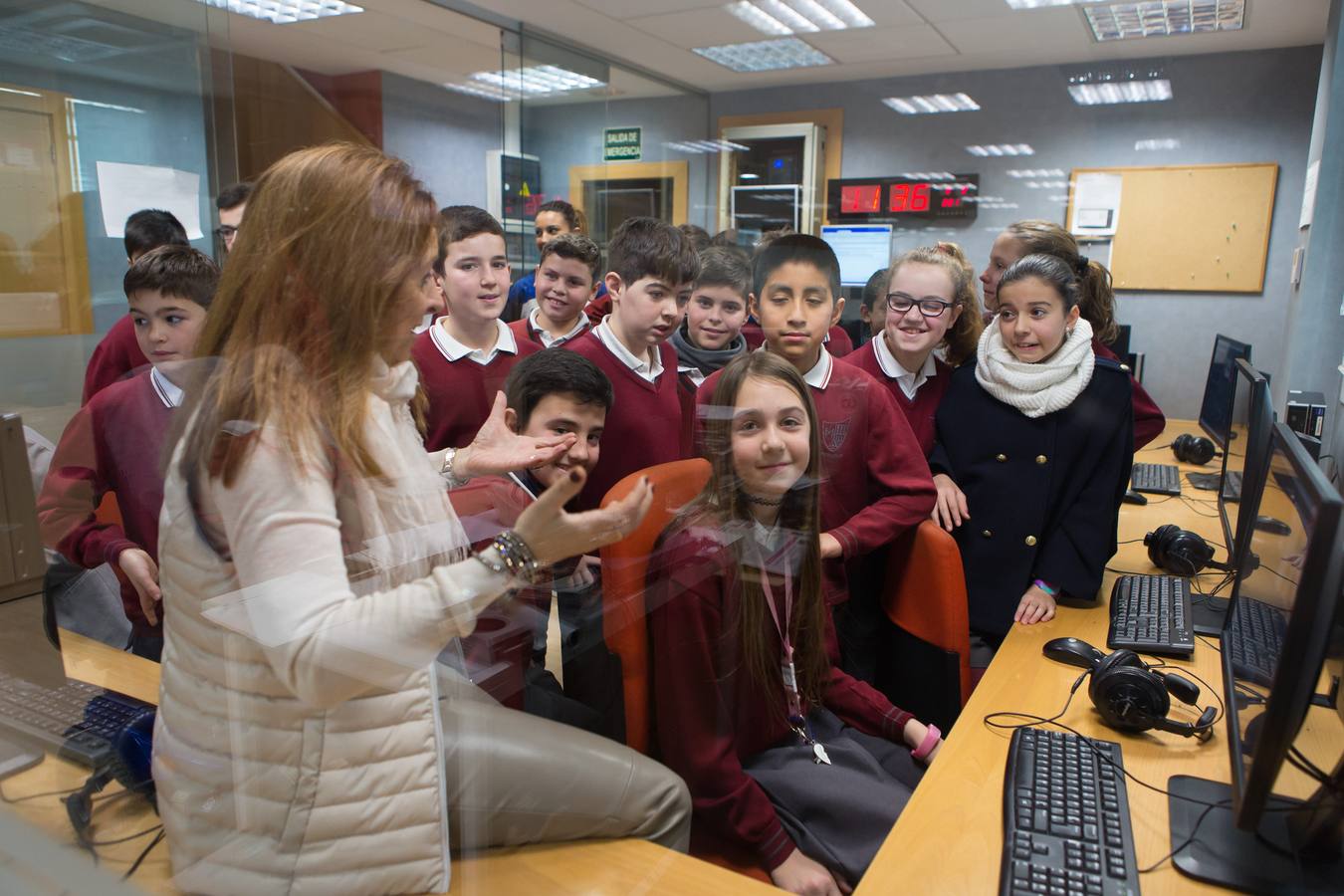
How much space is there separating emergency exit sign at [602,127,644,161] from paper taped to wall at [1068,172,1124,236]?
262 cm

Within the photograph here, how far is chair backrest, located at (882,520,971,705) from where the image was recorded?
5.41 feet

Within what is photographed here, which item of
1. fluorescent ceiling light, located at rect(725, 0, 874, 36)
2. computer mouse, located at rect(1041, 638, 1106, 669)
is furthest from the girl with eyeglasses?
fluorescent ceiling light, located at rect(725, 0, 874, 36)

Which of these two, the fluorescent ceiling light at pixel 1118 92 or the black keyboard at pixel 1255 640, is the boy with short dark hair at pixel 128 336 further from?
the fluorescent ceiling light at pixel 1118 92

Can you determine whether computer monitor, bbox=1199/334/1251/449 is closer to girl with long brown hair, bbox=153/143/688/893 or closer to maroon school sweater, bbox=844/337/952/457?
maroon school sweater, bbox=844/337/952/457

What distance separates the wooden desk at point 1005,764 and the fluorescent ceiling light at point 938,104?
3545 mm

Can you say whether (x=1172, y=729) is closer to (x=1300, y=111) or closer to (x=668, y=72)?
→ (x=668, y=72)

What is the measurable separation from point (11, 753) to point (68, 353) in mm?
560

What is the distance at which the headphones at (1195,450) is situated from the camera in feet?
10.8

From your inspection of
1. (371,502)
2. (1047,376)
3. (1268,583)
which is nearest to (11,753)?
(371,502)

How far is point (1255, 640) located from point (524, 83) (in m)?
2.70

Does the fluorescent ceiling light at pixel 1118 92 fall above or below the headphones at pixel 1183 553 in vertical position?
above

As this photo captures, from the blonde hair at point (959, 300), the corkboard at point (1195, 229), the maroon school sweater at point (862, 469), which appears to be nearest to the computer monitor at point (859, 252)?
the blonde hair at point (959, 300)

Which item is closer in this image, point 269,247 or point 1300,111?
point 269,247

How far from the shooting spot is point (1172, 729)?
1231mm
